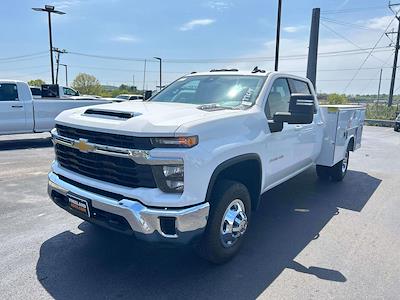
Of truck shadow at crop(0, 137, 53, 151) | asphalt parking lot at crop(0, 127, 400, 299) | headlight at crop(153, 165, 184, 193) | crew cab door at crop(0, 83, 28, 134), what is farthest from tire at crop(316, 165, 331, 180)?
crew cab door at crop(0, 83, 28, 134)

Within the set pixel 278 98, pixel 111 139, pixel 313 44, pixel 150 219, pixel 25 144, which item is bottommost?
→ pixel 25 144

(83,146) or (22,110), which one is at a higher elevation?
(83,146)

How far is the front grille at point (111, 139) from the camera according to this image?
269 cm

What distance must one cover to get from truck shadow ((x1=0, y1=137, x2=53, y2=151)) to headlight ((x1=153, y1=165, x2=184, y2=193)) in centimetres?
870

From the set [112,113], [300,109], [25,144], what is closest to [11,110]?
[25,144]

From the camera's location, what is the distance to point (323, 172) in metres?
6.72

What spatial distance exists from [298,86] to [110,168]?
3.32 m

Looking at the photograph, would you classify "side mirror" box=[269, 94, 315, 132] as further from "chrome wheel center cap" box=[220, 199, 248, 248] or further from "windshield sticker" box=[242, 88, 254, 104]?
"chrome wheel center cap" box=[220, 199, 248, 248]

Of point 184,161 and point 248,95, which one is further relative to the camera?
point 248,95

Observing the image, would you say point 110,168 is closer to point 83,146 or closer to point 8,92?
point 83,146

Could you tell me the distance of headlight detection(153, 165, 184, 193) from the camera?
2.70m

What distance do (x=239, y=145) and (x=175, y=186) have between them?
0.85 m

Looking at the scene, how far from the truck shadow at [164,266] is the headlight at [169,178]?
71 centimetres

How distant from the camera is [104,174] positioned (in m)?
3.00
